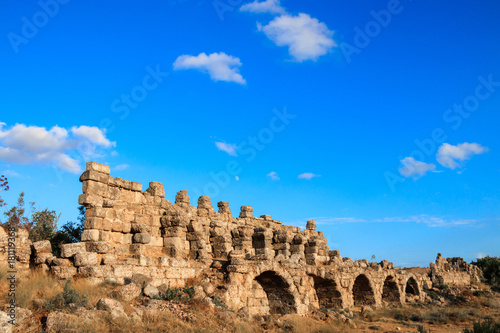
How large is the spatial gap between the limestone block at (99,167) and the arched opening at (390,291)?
1671 centimetres

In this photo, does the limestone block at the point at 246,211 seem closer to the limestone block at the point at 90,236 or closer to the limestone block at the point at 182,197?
the limestone block at the point at 182,197

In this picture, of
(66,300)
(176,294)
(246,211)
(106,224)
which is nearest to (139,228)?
(106,224)

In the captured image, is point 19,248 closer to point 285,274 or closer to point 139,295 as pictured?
point 139,295

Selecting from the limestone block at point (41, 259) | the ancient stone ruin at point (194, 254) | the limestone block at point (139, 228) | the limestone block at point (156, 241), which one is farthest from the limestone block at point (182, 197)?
the limestone block at point (41, 259)

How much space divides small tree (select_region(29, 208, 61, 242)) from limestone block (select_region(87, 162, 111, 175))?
3.74 meters

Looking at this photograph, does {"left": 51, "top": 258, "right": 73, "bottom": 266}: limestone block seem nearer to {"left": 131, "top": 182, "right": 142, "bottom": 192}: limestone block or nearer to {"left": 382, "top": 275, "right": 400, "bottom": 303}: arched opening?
{"left": 131, "top": 182, "right": 142, "bottom": 192}: limestone block

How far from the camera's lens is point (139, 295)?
976cm

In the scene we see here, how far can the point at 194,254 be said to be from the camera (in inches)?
559

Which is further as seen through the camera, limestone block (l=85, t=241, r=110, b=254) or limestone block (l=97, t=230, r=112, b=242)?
limestone block (l=97, t=230, r=112, b=242)

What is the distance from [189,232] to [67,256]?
16.1 feet

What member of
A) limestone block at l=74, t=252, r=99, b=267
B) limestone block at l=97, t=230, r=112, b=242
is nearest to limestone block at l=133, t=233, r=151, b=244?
limestone block at l=97, t=230, r=112, b=242

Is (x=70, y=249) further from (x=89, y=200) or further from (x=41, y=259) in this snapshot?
(x=89, y=200)

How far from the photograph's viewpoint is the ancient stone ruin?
10562mm

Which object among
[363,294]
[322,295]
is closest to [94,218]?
[322,295]
